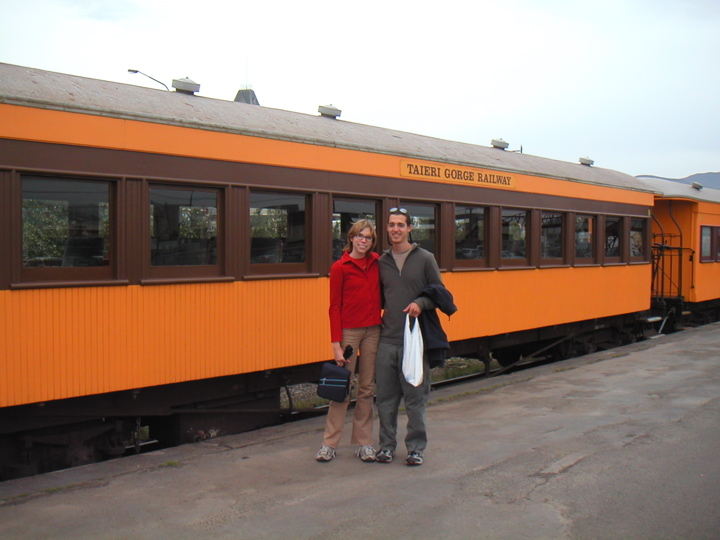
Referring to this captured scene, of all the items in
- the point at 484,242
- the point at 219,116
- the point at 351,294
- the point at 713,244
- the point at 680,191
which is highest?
the point at 680,191

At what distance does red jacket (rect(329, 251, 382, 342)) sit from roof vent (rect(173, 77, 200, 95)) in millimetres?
2689

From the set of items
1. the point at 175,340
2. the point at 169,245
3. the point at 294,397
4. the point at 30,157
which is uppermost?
the point at 30,157

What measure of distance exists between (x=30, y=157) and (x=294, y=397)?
5.13 metres

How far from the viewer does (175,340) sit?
5629 mm

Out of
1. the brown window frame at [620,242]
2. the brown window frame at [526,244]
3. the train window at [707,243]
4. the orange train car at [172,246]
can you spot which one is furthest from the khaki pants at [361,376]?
the train window at [707,243]

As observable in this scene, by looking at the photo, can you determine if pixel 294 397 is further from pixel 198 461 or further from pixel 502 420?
pixel 198 461

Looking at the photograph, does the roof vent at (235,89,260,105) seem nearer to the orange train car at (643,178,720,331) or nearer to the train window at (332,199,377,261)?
the orange train car at (643,178,720,331)

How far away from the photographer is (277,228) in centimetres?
640

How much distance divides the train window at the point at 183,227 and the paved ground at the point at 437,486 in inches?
58.8

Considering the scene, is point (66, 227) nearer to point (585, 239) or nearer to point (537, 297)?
point (537, 297)

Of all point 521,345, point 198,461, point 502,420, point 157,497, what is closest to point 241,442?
point 198,461

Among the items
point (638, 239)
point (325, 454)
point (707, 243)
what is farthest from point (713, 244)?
point (325, 454)

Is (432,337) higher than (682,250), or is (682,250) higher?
(682,250)

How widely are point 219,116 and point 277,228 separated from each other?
1.08 metres
